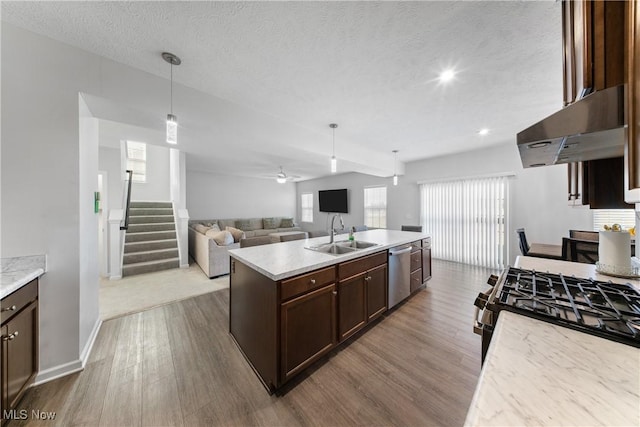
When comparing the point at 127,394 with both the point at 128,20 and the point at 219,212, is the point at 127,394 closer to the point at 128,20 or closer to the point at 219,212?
the point at 128,20

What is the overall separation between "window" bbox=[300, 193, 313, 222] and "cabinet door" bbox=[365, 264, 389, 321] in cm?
619

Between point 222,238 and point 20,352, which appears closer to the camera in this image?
point 20,352

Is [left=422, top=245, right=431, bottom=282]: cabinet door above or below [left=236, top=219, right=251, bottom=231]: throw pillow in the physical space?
below

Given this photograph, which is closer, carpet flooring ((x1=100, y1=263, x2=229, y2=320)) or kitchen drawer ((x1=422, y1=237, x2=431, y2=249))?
carpet flooring ((x1=100, y1=263, x2=229, y2=320))

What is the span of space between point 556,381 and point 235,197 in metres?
8.07

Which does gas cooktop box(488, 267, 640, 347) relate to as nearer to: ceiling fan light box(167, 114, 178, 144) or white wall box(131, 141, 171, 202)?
ceiling fan light box(167, 114, 178, 144)

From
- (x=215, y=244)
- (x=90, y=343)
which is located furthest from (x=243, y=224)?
(x=90, y=343)

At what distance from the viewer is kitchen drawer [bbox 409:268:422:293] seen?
3.05m

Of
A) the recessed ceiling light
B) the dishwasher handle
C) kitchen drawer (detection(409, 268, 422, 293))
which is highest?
the recessed ceiling light

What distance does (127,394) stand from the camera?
1.55 meters

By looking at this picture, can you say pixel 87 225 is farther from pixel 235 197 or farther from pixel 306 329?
pixel 235 197

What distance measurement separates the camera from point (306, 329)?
5.49 feet

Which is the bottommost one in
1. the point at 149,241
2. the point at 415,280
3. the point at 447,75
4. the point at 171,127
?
the point at 415,280

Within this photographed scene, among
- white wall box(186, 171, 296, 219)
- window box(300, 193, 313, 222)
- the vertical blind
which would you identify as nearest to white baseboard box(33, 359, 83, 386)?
white wall box(186, 171, 296, 219)
